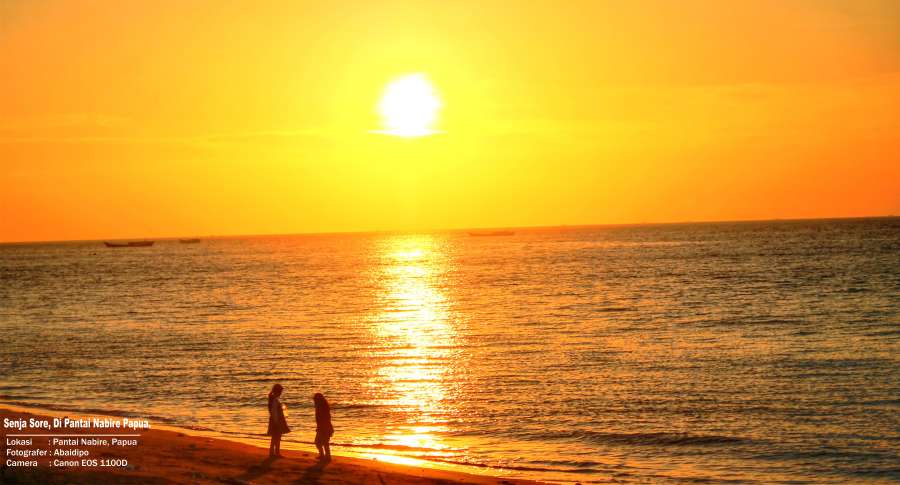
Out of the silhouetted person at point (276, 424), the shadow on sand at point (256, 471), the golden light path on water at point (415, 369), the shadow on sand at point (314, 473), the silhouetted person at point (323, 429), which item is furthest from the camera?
the golden light path on water at point (415, 369)

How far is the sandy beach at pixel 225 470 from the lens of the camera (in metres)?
18.3

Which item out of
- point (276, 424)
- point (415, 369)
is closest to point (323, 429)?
point (276, 424)

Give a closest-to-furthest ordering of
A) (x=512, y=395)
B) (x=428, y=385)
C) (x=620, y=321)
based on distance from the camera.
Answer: (x=512, y=395) → (x=428, y=385) → (x=620, y=321)

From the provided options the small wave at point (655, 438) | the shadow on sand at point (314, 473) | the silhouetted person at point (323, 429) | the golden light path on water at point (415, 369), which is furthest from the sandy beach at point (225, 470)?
the small wave at point (655, 438)

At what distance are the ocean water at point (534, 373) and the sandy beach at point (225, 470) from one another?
9.10 feet

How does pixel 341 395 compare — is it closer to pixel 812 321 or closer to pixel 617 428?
pixel 617 428

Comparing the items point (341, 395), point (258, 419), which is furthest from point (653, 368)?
point (258, 419)

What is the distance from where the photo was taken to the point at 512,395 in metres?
33.8

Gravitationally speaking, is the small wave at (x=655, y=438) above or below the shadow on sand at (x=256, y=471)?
below

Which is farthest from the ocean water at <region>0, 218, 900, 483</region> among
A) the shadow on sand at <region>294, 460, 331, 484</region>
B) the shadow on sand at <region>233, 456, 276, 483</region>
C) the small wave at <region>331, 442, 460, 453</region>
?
the shadow on sand at <region>233, 456, 276, 483</region>

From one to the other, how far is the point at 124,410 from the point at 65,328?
35.2m

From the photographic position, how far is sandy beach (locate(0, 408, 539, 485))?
18344mm

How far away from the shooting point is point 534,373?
38.6 meters

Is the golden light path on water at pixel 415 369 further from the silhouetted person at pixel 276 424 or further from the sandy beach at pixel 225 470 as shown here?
the silhouetted person at pixel 276 424
